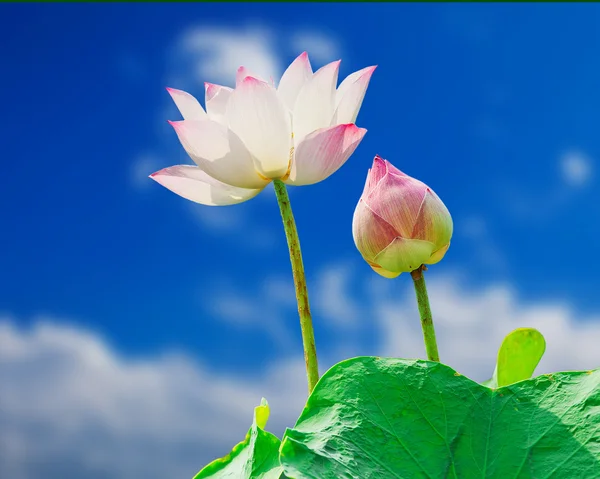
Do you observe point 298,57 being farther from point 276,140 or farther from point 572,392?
point 572,392

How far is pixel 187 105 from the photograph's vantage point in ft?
4.00

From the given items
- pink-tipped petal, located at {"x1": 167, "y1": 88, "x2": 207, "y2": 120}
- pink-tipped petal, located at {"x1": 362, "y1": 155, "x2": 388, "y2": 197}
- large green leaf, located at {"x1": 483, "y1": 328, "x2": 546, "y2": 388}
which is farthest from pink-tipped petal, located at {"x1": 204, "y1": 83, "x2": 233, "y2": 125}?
large green leaf, located at {"x1": 483, "y1": 328, "x2": 546, "y2": 388}

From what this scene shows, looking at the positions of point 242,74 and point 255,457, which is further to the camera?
point 242,74

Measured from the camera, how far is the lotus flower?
1.07 metres

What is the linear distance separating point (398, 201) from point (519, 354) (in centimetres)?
35

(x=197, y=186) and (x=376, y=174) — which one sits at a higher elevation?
(x=197, y=186)

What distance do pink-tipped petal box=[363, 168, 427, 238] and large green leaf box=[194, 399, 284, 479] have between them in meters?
0.36

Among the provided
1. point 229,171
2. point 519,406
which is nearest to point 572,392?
point 519,406

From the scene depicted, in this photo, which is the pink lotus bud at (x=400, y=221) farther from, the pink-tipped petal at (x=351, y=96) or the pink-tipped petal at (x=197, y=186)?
the pink-tipped petal at (x=197, y=186)

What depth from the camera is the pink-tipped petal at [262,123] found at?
1.07 m

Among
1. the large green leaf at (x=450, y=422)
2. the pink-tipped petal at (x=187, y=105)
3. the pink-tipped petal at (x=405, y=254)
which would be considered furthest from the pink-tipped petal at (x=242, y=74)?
the large green leaf at (x=450, y=422)

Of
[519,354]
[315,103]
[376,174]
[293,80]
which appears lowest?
[519,354]

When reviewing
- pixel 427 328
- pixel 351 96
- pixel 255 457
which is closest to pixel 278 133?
pixel 351 96

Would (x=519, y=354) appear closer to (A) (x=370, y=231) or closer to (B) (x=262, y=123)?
(A) (x=370, y=231)
